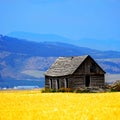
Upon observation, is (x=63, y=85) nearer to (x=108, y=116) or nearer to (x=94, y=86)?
(x=94, y=86)

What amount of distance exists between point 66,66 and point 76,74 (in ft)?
8.90

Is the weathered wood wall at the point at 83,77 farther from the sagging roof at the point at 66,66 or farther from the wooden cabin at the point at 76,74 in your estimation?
the sagging roof at the point at 66,66

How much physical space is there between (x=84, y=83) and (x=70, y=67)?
3624 mm

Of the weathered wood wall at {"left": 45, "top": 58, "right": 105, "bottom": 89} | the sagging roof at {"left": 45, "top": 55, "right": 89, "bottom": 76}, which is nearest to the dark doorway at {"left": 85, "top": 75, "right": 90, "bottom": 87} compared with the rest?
the weathered wood wall at {"left": 45, "top": 58, "right": 105, "bottom": 89}

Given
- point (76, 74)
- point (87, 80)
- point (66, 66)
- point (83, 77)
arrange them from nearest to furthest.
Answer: point (76, 74)
point (83, 77)
point (66, 66)
point (87, 80)

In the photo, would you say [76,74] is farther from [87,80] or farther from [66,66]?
[87,80]

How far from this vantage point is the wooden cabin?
276 ft

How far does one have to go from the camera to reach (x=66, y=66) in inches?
3378

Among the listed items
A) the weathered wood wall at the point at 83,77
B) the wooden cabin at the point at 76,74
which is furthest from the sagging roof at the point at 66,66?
the weathered wood wall at the point at 83,77

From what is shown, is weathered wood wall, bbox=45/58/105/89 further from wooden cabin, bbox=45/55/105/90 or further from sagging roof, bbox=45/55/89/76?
sagging roof, bbox=45/55/89/76

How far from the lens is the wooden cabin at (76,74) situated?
8418cm

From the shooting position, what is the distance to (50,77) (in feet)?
290

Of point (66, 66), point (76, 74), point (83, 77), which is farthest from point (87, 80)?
point (66, 66)

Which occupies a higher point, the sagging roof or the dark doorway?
the sagging roof
